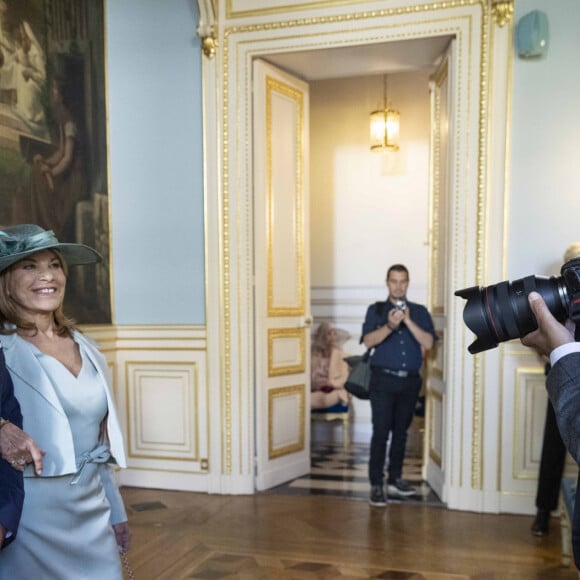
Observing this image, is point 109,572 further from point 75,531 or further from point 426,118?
point 426,118

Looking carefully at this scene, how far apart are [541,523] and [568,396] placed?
2741 millimetres

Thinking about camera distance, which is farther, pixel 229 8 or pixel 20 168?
pixel 229 8

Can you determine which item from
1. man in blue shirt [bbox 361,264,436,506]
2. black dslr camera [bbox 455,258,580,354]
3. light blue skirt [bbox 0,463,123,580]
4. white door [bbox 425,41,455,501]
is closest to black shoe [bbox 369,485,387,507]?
man in blue shirt [bbox 361,264,436,506]

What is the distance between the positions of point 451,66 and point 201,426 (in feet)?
9.13

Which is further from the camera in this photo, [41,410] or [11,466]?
[41,410]

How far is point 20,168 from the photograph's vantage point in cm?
360

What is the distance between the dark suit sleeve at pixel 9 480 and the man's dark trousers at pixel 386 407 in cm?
281

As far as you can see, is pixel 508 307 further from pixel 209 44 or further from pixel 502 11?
pixel 209 44

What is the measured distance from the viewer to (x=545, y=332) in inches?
49.3

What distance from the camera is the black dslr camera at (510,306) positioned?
134 cm

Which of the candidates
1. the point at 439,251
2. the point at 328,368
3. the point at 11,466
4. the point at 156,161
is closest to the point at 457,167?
the point at 439,251

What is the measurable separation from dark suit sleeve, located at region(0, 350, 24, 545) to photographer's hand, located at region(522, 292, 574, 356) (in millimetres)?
1093

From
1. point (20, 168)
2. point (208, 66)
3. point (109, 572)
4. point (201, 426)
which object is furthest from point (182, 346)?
point (109, 572)

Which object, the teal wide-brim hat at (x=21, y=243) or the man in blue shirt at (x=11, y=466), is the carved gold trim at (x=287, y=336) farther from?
the man in blue shirt at (x=11, y=466)
